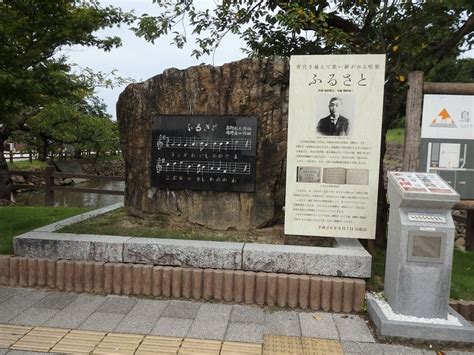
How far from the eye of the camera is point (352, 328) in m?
3.66

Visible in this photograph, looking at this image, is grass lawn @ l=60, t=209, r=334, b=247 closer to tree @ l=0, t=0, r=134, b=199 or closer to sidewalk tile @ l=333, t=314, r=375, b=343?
sidewalk tile @ l=333, t=314, r=375, b=343

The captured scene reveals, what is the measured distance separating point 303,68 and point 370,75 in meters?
0.73

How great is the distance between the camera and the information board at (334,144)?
4375mm

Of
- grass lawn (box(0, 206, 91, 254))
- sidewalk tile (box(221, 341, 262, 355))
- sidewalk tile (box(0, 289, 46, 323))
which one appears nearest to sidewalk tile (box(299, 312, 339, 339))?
sidewalk tile (box(221, 341, 262, 355))

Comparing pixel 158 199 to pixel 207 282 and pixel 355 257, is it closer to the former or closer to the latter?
pixel 207 282

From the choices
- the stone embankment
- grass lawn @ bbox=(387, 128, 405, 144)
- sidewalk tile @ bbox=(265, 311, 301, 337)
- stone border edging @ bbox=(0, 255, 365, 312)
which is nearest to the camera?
sidewalk tile @ bbox=(265, 311, 301, 337)

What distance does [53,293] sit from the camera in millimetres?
4277

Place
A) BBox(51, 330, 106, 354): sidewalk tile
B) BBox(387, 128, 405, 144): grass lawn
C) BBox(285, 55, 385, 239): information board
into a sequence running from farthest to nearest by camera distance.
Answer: BBox(387, 128, 405, 144): grass lawn
BBox(285, 55, 385, 239): information board
BBox(51, 330, 106, 354): sidewalk tile

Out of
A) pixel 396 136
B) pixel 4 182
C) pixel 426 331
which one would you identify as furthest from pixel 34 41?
pixel 396 136

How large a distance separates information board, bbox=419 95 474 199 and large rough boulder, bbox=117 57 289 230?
168 centimetres

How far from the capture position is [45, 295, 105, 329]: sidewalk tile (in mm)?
3613

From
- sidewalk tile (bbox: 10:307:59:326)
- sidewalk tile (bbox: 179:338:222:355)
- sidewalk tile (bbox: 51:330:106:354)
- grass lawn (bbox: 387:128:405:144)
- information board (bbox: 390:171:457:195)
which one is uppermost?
grass lawn (bbox: 387:128:405:144)

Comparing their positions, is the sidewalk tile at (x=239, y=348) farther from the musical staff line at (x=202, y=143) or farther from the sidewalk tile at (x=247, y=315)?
the musical staff line at (x=202, y=143)

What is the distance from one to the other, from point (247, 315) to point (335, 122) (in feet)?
7.40
